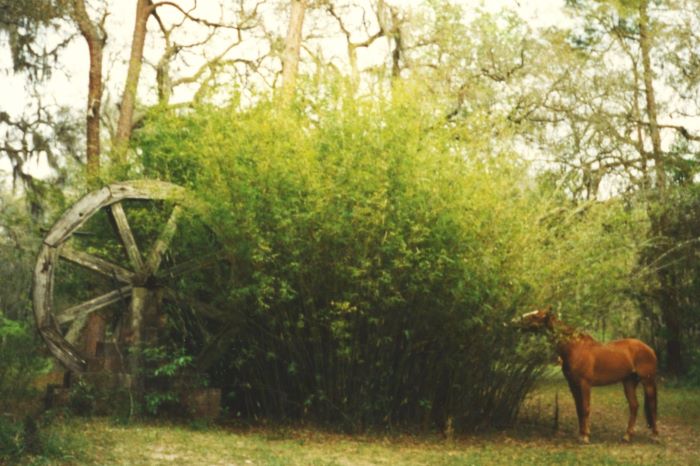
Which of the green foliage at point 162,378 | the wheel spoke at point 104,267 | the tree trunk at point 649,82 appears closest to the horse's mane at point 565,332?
the green foliage at point 162,378

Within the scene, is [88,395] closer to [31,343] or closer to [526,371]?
[31,343]

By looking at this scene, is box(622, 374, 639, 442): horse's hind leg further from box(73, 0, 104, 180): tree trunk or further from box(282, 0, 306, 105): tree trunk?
box(73, 0, 104, 180): tree trunk

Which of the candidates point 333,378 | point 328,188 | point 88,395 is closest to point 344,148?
point 328,188

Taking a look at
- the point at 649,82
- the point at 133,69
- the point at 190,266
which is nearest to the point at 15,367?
the point at 190,266

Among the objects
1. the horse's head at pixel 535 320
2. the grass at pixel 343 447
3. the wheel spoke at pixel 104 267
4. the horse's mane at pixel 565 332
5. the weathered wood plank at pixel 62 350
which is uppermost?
the wheel spoke at pixel 104 267

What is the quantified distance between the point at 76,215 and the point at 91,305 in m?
1.11

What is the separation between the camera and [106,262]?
10336 millimetres

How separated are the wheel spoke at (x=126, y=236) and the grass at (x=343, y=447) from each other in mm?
1889

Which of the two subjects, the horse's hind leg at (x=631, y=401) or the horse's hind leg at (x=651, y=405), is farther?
the horse's hind leg at (x=651, y=405)

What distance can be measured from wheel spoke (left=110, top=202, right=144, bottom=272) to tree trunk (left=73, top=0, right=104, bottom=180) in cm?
604

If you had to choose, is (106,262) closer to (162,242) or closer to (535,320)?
(162,242)

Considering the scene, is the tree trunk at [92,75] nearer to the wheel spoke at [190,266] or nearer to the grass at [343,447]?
the wheel spoke at [190,266]

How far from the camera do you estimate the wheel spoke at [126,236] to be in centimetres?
1030

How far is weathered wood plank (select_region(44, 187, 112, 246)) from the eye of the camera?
9984mm
